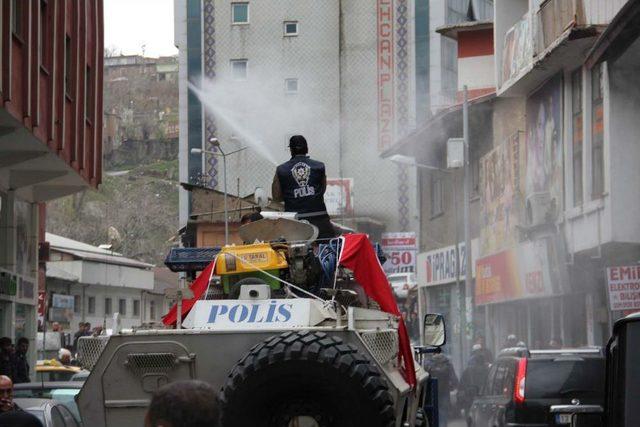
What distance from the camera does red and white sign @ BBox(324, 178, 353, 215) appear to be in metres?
64.8

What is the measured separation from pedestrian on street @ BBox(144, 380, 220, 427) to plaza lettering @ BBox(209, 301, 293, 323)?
15.2 feet

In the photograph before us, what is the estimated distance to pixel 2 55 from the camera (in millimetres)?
19672

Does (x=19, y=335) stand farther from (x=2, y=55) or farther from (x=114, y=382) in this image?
(x=114, y=382)

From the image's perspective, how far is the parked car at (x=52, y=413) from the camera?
37.9 ft

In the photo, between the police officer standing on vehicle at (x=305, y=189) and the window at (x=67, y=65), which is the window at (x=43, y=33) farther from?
the police officer standing on vehicle at (x=305, y=189)

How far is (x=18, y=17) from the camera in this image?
859 inches

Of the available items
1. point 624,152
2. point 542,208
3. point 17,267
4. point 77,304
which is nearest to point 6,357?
point 17,267

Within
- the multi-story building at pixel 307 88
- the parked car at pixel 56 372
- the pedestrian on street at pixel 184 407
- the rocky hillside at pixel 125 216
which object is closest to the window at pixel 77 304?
the multi-story building at pixel 307 88

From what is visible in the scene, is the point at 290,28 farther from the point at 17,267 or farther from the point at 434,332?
the point at 434,332

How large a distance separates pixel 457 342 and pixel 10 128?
28742mm

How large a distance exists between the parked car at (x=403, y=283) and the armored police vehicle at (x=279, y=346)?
51850 millimetres

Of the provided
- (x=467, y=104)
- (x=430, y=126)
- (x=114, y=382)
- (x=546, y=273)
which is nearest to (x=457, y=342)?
(x=430, y=126)

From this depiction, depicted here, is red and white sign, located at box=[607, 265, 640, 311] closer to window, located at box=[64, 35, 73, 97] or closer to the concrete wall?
the concrete wall

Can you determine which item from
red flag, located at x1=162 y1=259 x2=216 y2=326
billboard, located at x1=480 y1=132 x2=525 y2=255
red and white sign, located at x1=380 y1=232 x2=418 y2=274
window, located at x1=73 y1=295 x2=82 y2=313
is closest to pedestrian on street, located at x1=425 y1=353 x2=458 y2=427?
billboard, located at x1=480 y1=132 x2=525 y2=255
